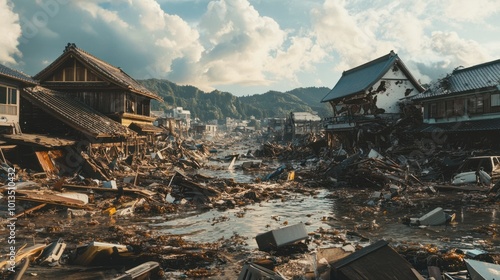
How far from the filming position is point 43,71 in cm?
2478

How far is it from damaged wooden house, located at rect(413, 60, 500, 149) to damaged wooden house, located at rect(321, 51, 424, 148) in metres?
Answer: 4.27

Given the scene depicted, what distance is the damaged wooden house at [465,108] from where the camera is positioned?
2366 centimetres

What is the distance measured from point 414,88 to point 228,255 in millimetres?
34055

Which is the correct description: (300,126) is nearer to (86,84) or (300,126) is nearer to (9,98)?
(86,84)

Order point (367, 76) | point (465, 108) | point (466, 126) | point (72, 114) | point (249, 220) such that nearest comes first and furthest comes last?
1. point (249, 220)
2. point (72, 114)
3. point (466, 126)
4. point (465, 108)
5. point (367, 76)

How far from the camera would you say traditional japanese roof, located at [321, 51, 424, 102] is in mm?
34125

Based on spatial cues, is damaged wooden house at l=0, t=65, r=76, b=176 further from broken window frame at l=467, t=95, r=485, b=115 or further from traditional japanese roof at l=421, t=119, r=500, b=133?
broken window frame at l=467, t=95, r=485, b=115

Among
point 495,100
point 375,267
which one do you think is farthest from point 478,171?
point 375,267

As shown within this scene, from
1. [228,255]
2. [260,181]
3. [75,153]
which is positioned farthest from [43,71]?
[228,255]

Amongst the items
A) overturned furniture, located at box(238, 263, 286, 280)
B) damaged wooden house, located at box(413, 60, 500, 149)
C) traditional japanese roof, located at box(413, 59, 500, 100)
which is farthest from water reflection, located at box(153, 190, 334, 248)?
traditional japanese roof, located at box(413, 59, 500, 100)

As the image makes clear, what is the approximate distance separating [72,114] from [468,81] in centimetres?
2893

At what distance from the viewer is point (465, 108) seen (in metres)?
25.9

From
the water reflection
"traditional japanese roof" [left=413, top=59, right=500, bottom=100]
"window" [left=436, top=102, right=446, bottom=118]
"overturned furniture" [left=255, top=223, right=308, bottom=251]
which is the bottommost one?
the water reflection

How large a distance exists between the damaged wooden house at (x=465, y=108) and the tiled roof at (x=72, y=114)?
927 inches
